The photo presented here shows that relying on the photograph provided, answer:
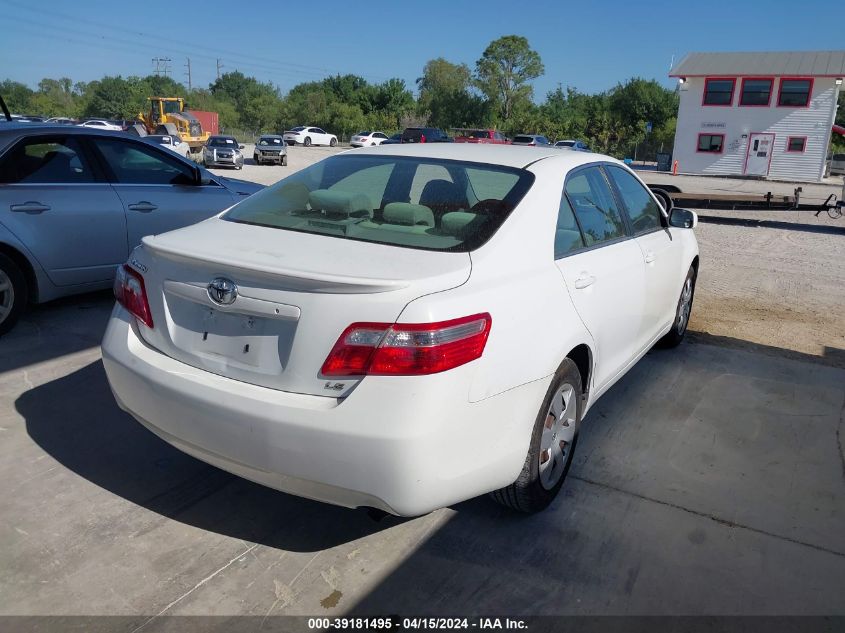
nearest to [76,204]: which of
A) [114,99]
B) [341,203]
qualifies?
[341,203]

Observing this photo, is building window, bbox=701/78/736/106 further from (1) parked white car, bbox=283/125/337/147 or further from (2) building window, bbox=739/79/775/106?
(1) parked white car, bbox=283/125/337/147

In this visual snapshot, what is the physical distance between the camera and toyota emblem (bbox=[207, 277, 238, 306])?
8.47 feet

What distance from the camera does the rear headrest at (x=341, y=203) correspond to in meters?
3.29

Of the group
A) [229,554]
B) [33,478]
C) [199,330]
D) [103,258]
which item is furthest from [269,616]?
[103,258]

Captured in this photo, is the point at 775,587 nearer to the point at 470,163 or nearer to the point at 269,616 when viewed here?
the point at 269,616

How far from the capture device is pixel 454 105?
2985 inches

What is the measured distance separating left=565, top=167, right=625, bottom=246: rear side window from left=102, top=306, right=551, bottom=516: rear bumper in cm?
110

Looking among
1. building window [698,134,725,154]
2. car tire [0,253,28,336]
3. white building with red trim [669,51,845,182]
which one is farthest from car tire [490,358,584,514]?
building window [698,134,725,154]

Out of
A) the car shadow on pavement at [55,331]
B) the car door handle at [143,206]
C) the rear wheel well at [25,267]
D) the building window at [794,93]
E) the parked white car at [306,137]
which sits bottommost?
the car shadow on pavement at [55,331]

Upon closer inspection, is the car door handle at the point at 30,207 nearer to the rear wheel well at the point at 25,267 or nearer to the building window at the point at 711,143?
the rear wheel well at the point at 25,267

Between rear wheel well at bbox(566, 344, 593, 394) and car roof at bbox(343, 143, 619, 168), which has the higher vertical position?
car roof at bbox(343, 143, 619, 168)

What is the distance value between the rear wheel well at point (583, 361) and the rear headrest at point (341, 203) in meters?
1.15

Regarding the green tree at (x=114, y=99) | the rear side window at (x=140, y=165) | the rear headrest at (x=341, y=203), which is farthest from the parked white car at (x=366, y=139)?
the green tree at (x=114, y=99)

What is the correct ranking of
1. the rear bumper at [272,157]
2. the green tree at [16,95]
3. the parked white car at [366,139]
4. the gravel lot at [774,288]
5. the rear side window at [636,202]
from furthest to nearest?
the green tree at [16,95]
the parked white car at [366,139]
the rear bumper at [272,157]
the gravel lot at [774,288]
the rear side window at [636,202]
